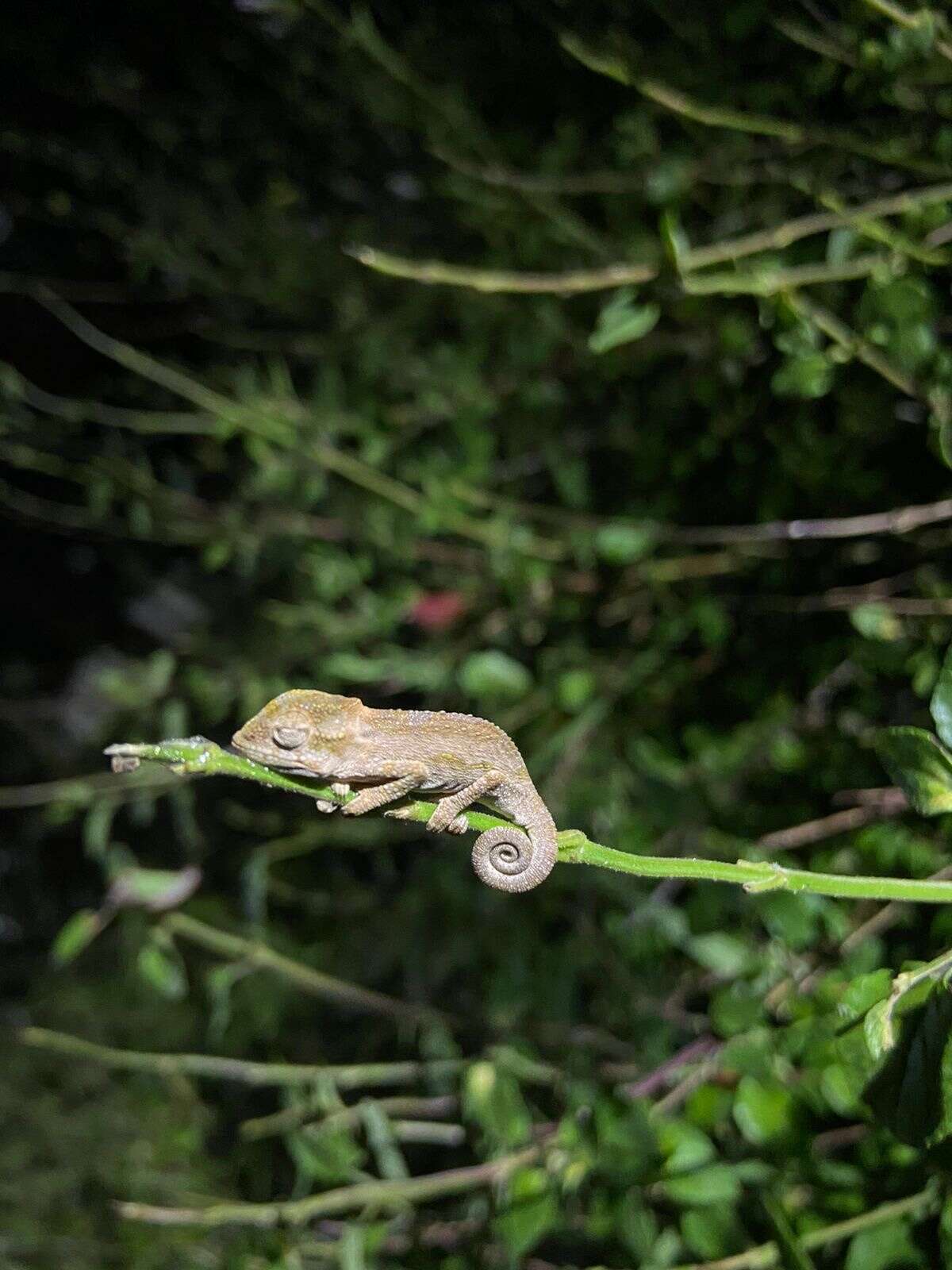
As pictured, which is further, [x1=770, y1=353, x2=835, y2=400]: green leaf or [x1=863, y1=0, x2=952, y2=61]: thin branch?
[x1=770, y1=353, x2=835, y2=400]: green leaf

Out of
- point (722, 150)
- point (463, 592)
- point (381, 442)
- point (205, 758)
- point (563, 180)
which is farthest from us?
point (463, 592)

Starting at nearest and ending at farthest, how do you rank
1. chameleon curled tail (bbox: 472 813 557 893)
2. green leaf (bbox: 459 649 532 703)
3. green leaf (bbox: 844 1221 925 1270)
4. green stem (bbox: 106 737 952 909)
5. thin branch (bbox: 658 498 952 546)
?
green stem (bbox: 106 737 952 909) → chameleon curled tail (bbox: 472 813 557 893) → green leaf (bbox: 844 1221 925 1270) → thin branch (bbox: 658 498 952 546) → green leaf (bbox: 459 649 532 703)

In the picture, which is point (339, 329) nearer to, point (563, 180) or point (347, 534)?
point (347, 534)

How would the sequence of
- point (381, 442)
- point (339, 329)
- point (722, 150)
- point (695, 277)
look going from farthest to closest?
point (339, 329), point (381, 442), point (722, 150), point (695, 277)

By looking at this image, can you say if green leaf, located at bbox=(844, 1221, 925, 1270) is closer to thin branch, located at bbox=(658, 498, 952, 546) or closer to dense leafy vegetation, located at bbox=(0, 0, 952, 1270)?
dense leafy vegetation, located at bbox=(0, 0, 952, 1270)

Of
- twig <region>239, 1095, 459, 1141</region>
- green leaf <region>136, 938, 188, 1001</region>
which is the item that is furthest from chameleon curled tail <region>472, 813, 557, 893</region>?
green leaf <region>136, 938, 188, 1001</region>

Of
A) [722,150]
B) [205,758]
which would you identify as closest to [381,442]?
[722,150]

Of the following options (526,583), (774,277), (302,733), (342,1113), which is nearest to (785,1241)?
(302,733)
